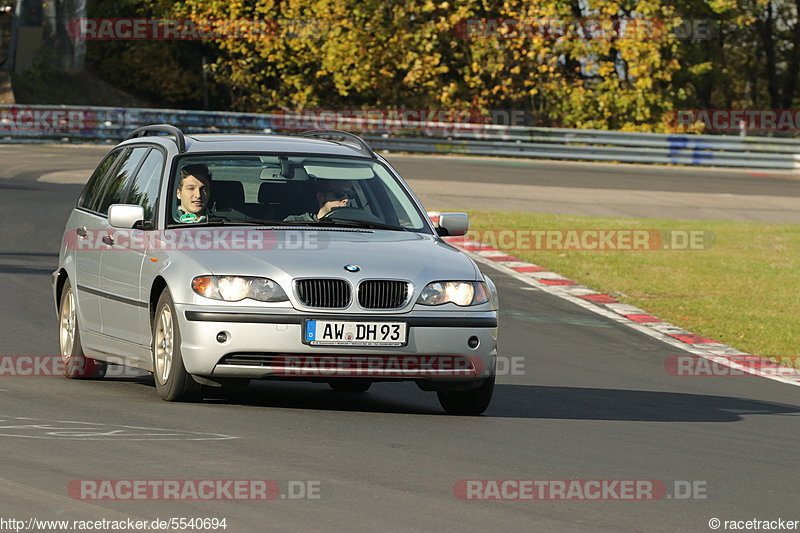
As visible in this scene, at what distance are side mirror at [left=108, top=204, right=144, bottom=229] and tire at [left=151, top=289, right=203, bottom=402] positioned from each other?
0.58 metres

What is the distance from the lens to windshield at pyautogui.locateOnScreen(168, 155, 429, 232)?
29.9 feet

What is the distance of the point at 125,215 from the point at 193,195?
48cm

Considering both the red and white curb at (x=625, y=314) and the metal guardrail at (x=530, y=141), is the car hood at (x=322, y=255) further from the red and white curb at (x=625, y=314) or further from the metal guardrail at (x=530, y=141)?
the metal guardrail at (x=530, y=141)

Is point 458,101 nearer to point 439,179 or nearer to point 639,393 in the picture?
point 439,179

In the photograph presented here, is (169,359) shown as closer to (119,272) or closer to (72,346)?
(119,272)

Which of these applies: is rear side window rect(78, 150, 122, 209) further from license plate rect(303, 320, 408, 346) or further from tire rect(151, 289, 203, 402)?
license plate rect(303, 320, 408, 346)

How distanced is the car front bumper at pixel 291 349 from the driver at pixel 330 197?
1.24m

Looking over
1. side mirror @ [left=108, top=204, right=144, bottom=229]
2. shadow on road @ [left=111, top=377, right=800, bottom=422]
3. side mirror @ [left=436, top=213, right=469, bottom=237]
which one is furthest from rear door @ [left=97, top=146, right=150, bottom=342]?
side mirror @ [left=436, top=213, right=469, bottom=237]

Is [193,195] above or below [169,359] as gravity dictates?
above

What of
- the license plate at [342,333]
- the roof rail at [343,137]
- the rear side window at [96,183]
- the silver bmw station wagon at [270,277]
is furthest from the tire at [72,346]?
the license plate at [342,333]

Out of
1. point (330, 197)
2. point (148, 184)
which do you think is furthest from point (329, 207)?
point (148, 184)

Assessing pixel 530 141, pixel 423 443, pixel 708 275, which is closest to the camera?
pixel 423 443

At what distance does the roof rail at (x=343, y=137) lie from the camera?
10.1m

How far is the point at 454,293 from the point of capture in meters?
8.45
